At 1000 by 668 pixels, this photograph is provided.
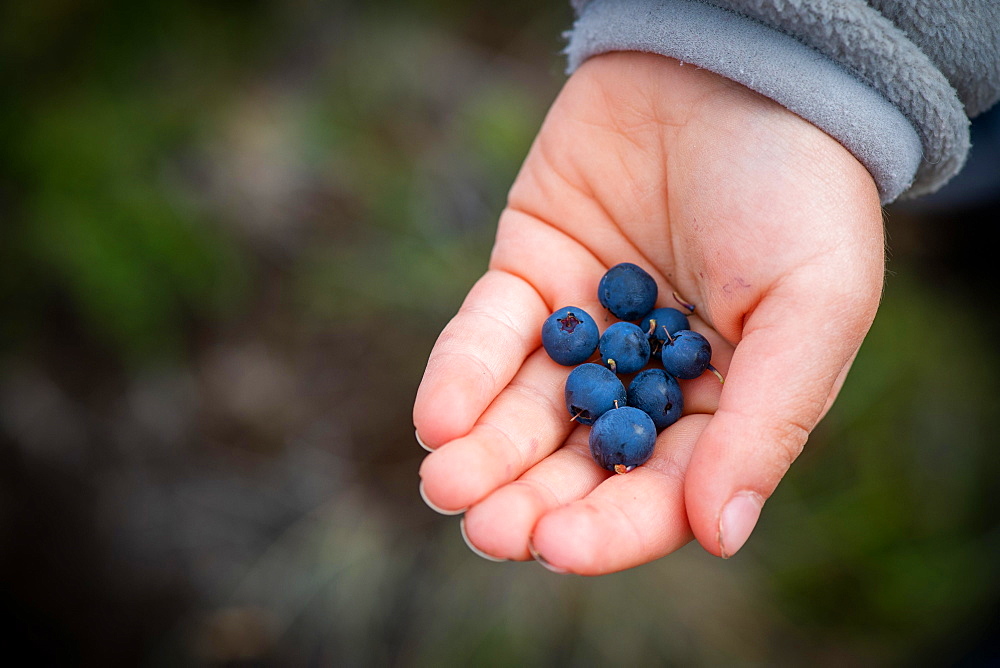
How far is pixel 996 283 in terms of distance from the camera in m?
3.54

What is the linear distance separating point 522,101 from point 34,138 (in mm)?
2531

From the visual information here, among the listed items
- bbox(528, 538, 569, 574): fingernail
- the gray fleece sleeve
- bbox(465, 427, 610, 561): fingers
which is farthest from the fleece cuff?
bbox(528, 538, 569, 574): fingernail

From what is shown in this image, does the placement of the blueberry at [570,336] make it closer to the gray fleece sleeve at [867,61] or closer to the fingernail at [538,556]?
the fingernail at [538,556]

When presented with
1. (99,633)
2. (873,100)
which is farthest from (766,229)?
(99,633)

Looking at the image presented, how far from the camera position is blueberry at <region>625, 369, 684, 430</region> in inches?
76.6

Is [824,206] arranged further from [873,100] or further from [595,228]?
[595,228]

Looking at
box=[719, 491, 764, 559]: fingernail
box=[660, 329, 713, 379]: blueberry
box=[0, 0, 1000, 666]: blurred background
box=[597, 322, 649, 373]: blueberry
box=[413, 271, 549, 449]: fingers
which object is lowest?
box=[0, 0, 1000, 666]: blurred background

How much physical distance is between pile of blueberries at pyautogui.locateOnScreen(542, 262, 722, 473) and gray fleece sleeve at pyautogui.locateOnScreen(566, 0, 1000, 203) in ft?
2.10

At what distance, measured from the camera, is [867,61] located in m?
1.84

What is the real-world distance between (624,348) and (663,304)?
31 cm

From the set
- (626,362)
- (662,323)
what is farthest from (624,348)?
(662,323)

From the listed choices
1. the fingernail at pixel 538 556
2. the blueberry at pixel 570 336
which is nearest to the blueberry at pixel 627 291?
the blueberry at pixel 570 336

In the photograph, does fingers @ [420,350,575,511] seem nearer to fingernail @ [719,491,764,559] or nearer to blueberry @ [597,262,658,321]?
blueberry @ [597,262,658,321]

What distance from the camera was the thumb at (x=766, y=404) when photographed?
160 centimetres
